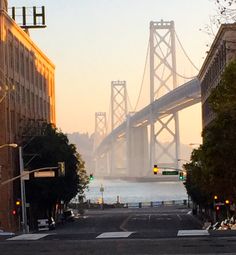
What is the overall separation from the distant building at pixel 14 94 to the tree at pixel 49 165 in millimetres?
1791

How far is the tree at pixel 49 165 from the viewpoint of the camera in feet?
263

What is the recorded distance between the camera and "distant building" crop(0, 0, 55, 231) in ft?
253

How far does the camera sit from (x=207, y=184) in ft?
186

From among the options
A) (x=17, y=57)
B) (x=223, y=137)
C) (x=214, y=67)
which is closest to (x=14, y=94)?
(x=17, y=57)

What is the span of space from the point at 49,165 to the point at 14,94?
9665 mm

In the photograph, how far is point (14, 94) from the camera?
85062mm

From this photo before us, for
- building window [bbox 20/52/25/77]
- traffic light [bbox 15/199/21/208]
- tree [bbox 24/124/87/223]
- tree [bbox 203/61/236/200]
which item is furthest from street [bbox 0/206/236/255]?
building window [bbox 20/52/25/77]

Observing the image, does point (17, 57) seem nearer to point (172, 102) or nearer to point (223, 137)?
point (172, 102)

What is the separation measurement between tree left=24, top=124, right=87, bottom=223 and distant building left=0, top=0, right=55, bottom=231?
179 centimetres

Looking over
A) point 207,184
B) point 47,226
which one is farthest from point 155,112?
point 207,184

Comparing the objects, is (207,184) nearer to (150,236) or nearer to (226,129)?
(226,129)

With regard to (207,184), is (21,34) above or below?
above

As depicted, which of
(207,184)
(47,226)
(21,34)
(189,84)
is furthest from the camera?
(189,84)

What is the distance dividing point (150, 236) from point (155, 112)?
108m
